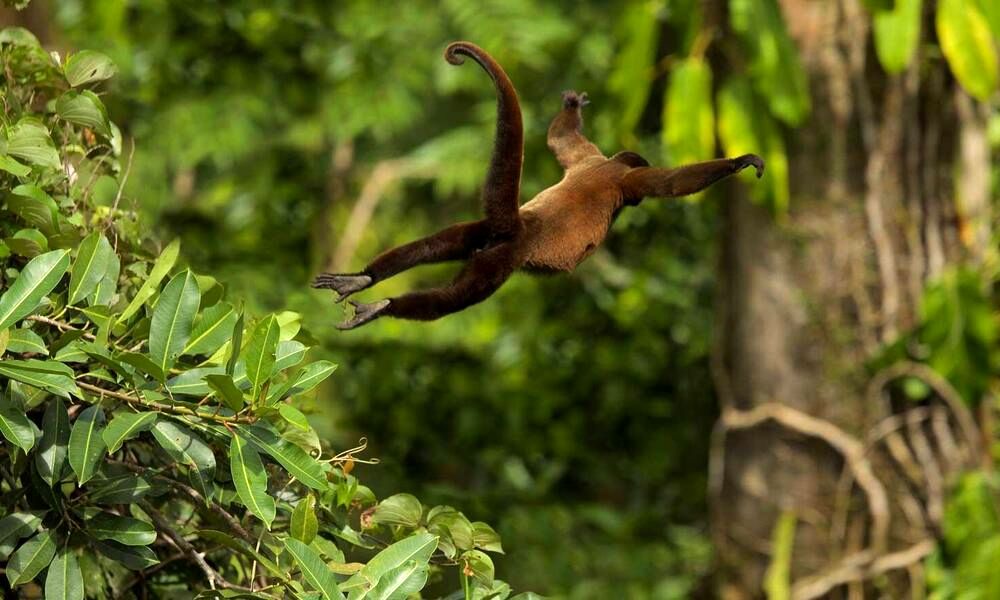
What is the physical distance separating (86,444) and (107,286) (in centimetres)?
23

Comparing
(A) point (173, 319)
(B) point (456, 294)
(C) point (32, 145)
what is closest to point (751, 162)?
(B) point (456, 294)

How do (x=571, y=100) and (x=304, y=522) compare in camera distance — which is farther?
(x=571, y=100)

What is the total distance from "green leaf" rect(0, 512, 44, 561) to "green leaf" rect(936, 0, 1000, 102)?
3044mm

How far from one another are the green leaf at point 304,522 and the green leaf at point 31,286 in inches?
14.1

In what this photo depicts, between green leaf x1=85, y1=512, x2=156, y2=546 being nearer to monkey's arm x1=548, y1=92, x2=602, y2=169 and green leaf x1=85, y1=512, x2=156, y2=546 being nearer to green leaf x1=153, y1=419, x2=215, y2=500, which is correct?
green leaf x1=153, y1=419, x2=215, y2=500

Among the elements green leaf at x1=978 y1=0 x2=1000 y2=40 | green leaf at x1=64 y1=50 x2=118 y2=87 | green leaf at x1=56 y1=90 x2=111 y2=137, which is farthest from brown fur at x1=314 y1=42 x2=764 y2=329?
green leaf at x1=978 y1=0 x2=1000 y2=40

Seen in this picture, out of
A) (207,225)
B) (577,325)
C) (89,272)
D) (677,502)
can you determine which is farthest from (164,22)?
(89,272)

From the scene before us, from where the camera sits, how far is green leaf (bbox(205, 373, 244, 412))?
132cm

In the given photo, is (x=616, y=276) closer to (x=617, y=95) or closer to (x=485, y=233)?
(x=617, y=95)

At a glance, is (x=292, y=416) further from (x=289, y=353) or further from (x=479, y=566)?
(x=479, y=566)

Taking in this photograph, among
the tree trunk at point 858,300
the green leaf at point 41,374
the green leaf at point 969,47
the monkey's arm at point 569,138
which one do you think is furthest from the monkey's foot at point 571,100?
the tree trunk at point 858,300

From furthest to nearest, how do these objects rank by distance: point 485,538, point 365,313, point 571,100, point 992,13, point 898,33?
1. point 898,33
2. point 992,13
3. point 571,100
4. point 485,538
5. point 365,313

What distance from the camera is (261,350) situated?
1.38 meters

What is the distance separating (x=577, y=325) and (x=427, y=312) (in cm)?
439
